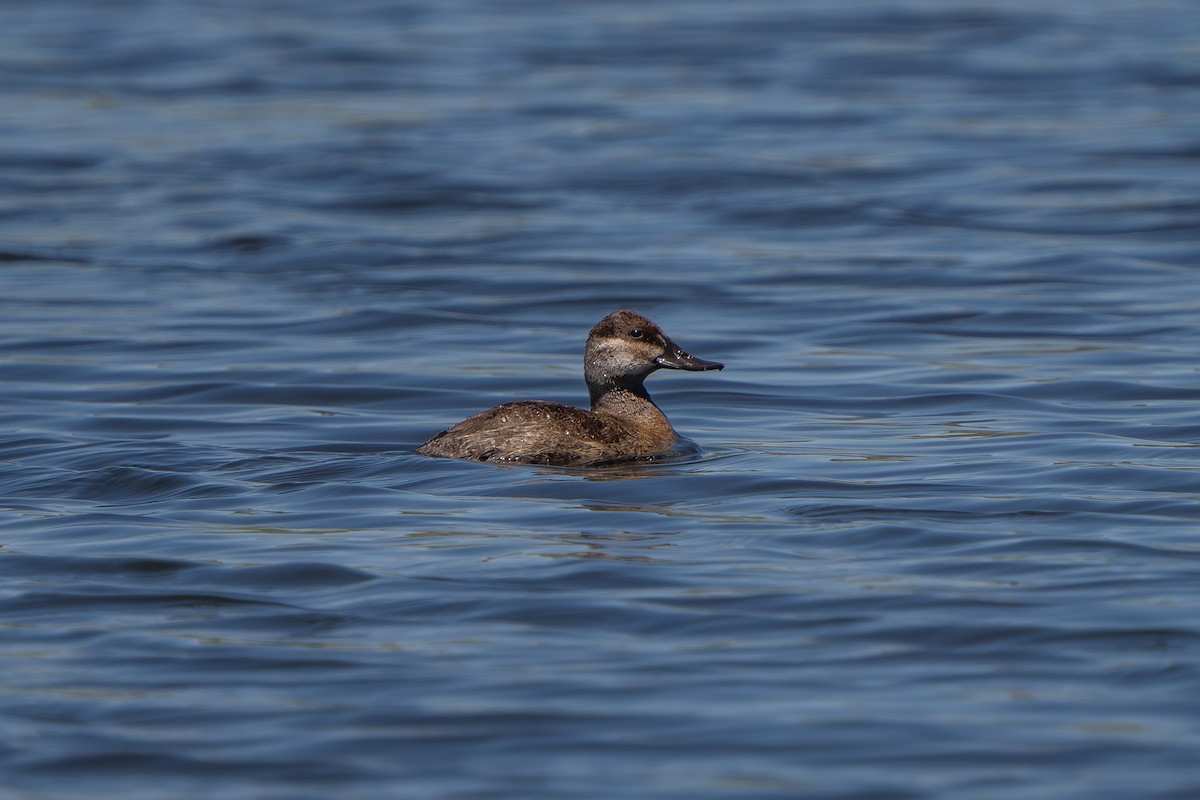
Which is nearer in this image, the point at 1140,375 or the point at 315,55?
the point at 1140,375

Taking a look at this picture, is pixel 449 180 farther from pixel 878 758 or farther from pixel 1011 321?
pixel 878 758

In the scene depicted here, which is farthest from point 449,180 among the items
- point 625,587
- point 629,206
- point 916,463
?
point 625,587

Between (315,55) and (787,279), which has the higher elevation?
(315,55)

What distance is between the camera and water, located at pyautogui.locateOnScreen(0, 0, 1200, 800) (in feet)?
21.9

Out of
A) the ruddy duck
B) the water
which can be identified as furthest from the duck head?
the water

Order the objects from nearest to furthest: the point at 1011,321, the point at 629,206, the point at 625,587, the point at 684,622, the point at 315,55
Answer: the point at 684,622 → the point at 625,587 → the point at 1011,321 → the point at 629,206 → the point at 315,55

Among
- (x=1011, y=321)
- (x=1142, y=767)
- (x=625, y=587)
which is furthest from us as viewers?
(x=1011, y=321)

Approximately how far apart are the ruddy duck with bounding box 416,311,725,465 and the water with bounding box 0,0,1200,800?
0.20 meters

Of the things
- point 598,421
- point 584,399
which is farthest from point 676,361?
point 584,399

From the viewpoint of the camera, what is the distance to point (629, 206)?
816 inches

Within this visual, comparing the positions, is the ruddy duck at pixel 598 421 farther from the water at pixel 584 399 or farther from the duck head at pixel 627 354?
the water at pixel 584 399

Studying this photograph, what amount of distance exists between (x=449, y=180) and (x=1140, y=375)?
32.4 ft

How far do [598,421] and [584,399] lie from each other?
2.53 m

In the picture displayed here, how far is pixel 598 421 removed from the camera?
11.1 meters
